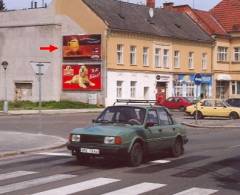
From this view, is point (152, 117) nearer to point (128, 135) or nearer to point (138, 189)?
point (128, 135)

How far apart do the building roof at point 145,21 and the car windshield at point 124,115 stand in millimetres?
37887

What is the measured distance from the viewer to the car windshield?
49.8 feet

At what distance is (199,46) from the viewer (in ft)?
214

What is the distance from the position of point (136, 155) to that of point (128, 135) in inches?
23.0

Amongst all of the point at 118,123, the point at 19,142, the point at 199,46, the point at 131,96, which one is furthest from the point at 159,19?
the point at 118,123

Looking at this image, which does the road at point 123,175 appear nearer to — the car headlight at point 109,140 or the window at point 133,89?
the car headlight at point 109,140

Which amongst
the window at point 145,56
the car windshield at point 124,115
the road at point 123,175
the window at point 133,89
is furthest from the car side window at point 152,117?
the window at point 145,56

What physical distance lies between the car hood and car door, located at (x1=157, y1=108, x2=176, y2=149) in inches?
58.0

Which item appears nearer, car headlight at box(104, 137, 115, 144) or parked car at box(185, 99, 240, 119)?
car headlight at box(104, 137, 115, 144)

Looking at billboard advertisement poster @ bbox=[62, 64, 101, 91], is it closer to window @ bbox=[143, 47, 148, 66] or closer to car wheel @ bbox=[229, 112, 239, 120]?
window @ bbox=[143, 47, 148, 66]

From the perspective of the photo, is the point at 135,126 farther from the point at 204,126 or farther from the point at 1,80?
the point at 1,80

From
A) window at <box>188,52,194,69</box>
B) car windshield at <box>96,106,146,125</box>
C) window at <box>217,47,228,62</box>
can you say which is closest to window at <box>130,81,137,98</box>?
window at <box>188,52,194,69</box>

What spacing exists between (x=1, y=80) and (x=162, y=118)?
4578 centimetres

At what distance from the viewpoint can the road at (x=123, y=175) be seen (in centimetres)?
1101
